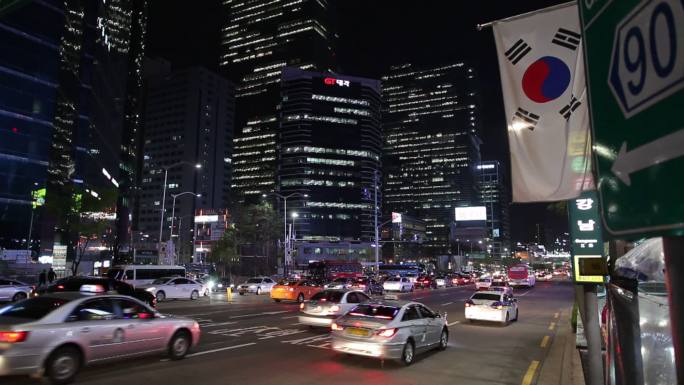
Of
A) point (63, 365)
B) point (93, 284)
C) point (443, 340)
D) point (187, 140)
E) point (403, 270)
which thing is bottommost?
point (443, 340)

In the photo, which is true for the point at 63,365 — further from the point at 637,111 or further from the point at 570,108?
the point at 637,111

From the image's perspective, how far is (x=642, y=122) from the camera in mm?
1533

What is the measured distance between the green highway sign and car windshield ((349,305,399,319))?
1064 cm

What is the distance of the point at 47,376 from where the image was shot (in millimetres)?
8531

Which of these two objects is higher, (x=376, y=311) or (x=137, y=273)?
(x=137, y=273)

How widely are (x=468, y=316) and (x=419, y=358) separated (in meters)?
8.80

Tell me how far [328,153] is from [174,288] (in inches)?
4906


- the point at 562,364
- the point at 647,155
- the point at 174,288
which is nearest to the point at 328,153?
the point at 174,288

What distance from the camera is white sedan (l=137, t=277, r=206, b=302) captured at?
98.2 ft

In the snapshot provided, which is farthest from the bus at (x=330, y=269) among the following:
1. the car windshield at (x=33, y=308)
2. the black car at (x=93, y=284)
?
the car windshield at (x=33, y=308)

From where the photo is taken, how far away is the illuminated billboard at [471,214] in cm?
8356

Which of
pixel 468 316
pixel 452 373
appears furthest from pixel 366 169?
pixel 452 373

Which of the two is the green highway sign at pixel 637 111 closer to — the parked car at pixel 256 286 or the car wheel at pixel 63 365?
the car wheel at pixel 63 365

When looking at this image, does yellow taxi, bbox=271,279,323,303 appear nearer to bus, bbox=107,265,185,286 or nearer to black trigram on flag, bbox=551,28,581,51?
bus, bbox=107,265,185,286
